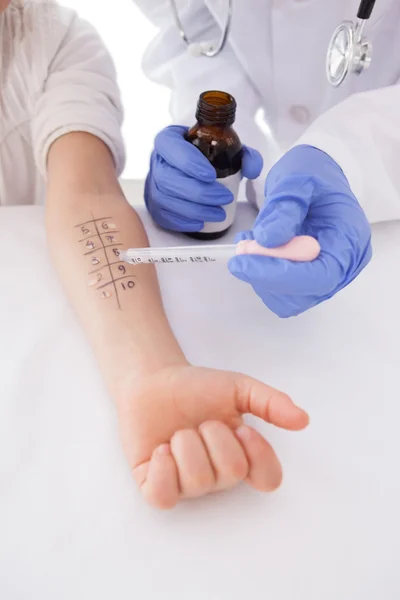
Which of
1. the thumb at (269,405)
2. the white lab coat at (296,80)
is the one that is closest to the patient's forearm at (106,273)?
the thumb at (269,405)

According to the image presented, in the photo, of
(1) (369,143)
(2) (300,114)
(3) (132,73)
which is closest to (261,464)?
(1) (369,143)

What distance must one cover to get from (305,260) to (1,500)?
398 mm

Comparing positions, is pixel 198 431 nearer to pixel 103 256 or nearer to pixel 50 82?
pixel 103 256

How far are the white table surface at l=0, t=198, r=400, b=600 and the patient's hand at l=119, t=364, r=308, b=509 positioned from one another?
0.03 meters

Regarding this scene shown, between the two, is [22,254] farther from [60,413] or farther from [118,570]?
[118,570]

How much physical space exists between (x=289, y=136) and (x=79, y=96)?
505 millimetres

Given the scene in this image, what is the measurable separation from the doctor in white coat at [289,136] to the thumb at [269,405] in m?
0.12

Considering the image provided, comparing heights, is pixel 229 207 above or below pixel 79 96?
below

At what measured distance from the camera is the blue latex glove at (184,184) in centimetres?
80

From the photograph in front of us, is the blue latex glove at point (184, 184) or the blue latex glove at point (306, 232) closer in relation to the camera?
the blue latex glove at point (306, 232)

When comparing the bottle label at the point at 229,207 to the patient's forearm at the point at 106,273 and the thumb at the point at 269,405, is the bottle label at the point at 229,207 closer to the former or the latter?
the patient's forearm at the point at 106,273

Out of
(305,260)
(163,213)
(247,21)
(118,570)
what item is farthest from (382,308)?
A: (247,21)

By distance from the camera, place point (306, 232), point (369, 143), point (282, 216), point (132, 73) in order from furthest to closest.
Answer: point (132, 73), point (369, 143), point (306, 232), point (282, 216)

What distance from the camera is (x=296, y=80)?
44.6 inches
